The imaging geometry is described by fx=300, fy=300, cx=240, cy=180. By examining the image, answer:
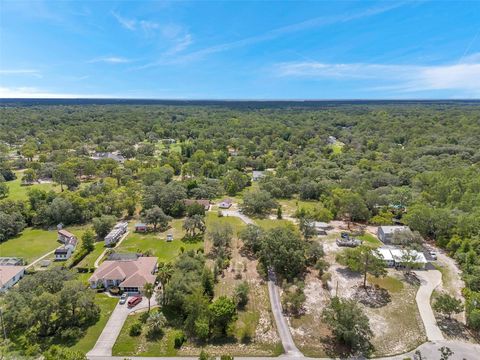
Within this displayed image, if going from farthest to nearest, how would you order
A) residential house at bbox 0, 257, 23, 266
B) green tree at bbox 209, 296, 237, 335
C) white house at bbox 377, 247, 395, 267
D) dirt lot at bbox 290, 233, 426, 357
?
white house at bbox 377, 247, 395, 267 → residential house at bbox 0, 257, 23, 266 → green tree at bbox 209, 296, 237, 335 → dirt lot at bbox 290, 233, 426, 357

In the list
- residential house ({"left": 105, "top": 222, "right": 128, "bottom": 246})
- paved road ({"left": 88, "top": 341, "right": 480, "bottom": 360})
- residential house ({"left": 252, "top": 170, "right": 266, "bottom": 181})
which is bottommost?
residential house ({"left": 252, "top": 170, "right": 266, "bottom": 181})

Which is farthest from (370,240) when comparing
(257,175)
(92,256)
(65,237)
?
(65,237)

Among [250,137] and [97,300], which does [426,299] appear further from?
[250,137]

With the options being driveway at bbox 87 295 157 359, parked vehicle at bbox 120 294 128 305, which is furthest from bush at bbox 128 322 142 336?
parked vehicle at bbox 120 294 128 305

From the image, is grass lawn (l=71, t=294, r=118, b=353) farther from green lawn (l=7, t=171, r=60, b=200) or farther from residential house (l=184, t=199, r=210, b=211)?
green lawn (l=7, t=171, r=60, b=200)

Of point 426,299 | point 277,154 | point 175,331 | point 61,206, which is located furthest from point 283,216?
point 277,154
